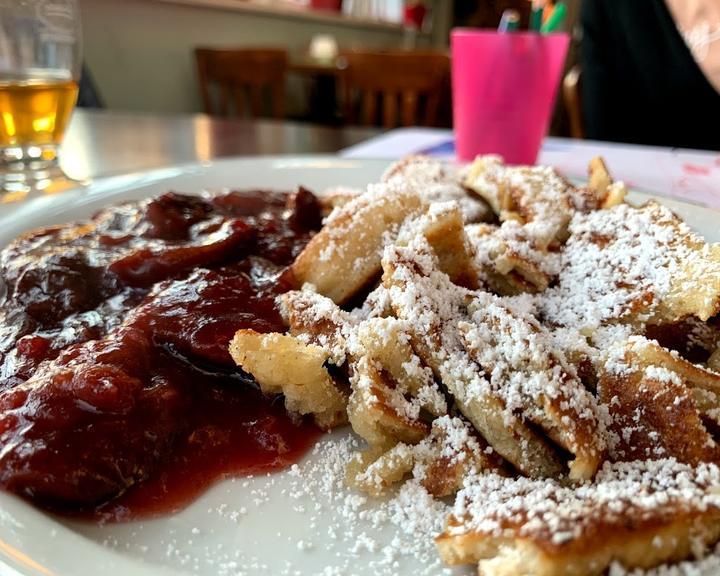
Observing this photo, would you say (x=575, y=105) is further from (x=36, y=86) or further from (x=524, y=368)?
(x=524, y=368)

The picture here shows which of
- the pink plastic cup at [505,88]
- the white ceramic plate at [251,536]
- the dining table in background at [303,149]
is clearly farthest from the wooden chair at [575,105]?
the white ceramic plate at [251,536]

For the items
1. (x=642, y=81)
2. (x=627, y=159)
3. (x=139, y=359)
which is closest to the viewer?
(x=139, y=359)

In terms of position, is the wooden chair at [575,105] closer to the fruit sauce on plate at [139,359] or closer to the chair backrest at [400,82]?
the chair backrest at [400,82]

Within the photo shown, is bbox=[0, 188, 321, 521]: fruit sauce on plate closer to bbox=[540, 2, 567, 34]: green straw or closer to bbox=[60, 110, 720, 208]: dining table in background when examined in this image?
bbox=[60, 110, 720, 208]: dining table in background

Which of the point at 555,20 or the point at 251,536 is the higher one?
the point at 555,20

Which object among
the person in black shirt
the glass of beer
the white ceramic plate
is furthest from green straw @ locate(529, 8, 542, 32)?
the person in black shirt

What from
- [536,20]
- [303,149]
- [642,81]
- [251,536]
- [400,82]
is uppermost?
[536,20]

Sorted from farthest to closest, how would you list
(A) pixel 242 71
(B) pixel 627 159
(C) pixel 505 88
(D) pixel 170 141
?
(A) pixel 242 71
(D) pixel 170 141
(B) pixel 627 159
(C) pixel 505 88

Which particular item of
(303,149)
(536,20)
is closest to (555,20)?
(536,20)
